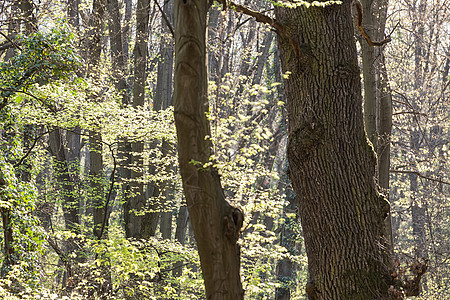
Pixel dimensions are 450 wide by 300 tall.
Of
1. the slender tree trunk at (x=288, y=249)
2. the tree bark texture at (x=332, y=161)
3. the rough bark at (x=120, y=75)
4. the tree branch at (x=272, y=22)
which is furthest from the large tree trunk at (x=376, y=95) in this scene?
the slender tree trunk at (x=288, y=249)

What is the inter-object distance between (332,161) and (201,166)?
1.08m

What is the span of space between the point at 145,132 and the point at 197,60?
6.14m

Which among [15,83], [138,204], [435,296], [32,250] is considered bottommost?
[435,296]

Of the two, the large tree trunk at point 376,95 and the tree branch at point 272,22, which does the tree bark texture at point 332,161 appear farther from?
the large tree trunk at point 376,95

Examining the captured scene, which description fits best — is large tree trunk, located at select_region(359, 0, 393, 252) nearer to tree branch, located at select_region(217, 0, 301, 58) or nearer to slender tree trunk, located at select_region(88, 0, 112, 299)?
tree branch, located at select_region(217, 0, 301, 58)

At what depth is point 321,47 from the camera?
13.0 ft

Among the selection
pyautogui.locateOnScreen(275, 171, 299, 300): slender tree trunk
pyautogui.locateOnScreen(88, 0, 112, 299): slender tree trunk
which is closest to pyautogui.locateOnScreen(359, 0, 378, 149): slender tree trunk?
pyautogui.locateOnScreen(88, 0, 112, 299): slender tree trunk

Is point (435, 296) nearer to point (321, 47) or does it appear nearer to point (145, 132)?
point (145, 132)

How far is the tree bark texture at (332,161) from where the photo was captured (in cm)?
366

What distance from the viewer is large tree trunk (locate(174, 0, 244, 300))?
336 centimetres

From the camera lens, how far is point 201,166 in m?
3.41

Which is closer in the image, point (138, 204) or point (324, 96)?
point (324, 96)

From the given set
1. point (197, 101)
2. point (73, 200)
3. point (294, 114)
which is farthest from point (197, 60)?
point (73, 200)

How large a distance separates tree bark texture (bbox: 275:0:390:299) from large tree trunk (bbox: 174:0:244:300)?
685 millimetres
